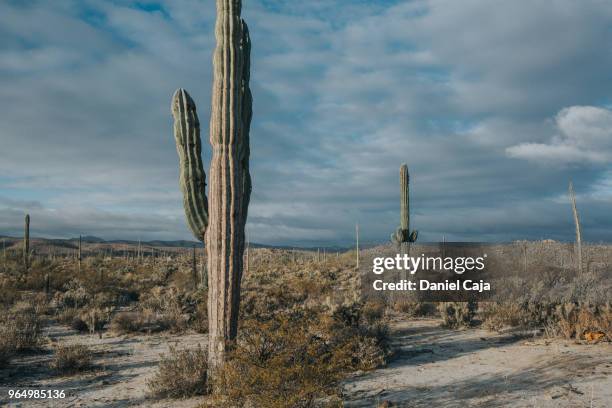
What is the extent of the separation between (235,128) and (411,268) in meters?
16.1

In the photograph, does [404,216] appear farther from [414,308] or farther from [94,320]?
[94,320]

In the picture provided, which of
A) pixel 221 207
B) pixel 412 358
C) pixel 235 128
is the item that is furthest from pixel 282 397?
pixel 412 358

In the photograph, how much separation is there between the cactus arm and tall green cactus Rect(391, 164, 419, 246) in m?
11.7

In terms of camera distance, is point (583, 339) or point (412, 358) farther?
point (583, 339)

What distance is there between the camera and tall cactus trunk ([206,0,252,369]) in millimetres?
7844

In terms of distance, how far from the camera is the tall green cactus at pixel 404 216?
19.5 meters

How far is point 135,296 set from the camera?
21.8 m

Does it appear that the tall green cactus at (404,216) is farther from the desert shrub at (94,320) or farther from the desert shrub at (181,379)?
the desert shrub at (181,379)

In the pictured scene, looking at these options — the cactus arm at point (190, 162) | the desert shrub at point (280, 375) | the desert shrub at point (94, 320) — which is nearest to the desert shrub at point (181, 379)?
the desert shrub at point (280, 375)

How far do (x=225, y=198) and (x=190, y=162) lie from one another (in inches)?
65.3

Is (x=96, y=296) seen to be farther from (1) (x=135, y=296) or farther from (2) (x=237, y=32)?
(2) (x=237, y=32)

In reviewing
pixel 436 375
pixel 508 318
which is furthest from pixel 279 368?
pixel 508 318

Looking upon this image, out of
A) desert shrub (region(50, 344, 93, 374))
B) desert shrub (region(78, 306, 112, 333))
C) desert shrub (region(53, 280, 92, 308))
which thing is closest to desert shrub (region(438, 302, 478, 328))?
desert shrub (region(50, 344, 93, 374))

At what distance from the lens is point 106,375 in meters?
9.77
